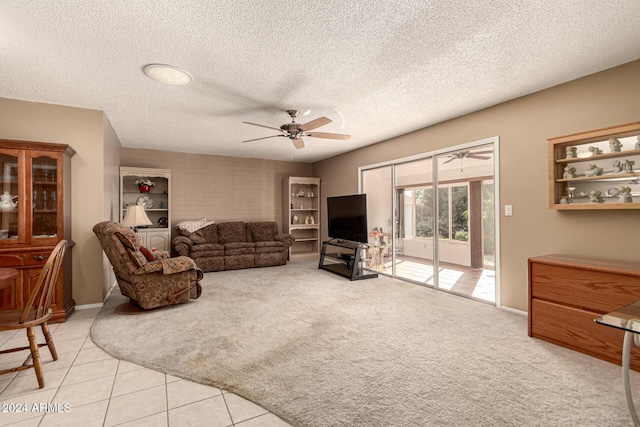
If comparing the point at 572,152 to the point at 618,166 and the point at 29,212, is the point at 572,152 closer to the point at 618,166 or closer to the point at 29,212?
the point at 618,166

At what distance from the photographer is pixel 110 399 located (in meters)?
1.89

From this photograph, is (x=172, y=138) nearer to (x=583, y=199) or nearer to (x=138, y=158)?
(x=138, y=158)

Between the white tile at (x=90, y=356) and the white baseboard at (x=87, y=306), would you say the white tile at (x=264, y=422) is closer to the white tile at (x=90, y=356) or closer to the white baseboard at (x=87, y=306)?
the white tile at (x=90, y=356)

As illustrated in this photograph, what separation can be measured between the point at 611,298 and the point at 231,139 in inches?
209

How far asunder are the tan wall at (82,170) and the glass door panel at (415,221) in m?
4.44

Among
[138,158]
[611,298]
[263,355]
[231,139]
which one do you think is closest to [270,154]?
[231,139]

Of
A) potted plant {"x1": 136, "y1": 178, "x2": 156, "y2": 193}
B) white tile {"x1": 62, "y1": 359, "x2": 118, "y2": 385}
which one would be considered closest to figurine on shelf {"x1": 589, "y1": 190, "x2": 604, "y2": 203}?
white tile {"x1": 62, "y1": 359, "x2": 118, "y2": 385}

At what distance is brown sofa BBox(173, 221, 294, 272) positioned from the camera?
573cm

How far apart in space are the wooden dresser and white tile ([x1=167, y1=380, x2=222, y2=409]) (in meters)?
2.83

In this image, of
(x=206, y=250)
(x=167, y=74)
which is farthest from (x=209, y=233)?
(x=167, y=74)

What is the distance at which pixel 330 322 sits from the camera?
3158mm

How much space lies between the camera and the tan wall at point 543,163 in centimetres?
267

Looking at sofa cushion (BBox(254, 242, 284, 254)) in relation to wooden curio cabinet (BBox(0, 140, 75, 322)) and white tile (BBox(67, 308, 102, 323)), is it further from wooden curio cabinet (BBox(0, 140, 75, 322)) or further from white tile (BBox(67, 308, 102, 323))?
wooden curio cabinet (BBox(0, 140, 75, 322))

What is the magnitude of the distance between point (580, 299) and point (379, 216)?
343cm
